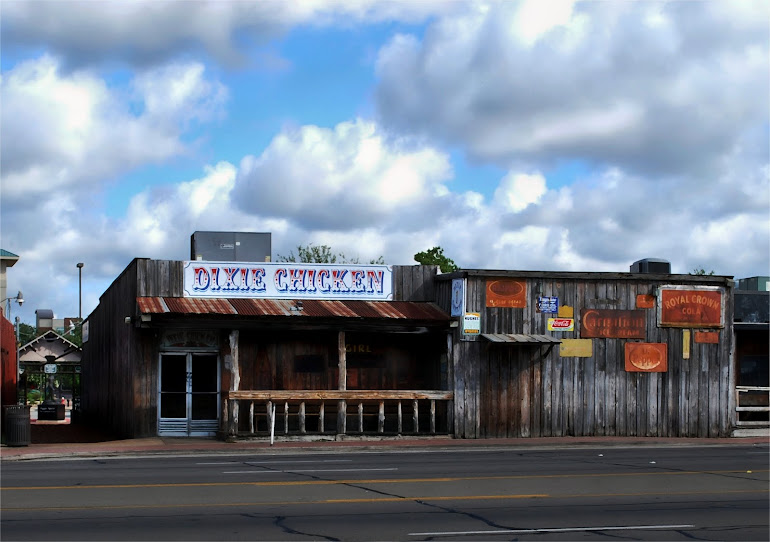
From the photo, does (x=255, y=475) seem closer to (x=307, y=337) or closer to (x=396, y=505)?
(x=396, y=505)

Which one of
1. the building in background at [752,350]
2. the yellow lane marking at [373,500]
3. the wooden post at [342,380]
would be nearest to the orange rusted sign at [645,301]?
the building in background at [752,350]

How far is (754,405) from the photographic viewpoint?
1206 inches

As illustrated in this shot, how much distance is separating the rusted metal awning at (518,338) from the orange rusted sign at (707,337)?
462cm

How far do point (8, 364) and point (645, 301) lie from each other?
2700 centimetres

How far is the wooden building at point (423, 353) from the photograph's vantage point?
83.5 ft

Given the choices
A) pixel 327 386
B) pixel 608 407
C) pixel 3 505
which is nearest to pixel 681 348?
pixel 608 407

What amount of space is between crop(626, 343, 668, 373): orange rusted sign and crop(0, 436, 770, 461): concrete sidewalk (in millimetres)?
2010

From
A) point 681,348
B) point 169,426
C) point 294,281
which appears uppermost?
point 294,281

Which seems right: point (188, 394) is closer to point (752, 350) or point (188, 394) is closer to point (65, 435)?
point (65, 435)

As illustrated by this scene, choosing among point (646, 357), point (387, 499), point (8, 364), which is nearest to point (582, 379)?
point (646, 357)

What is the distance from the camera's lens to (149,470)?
17.3m

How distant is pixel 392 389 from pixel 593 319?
19.8ft

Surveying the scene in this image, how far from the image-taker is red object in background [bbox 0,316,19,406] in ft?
120

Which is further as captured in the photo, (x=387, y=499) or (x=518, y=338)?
(x=518, y=338)
